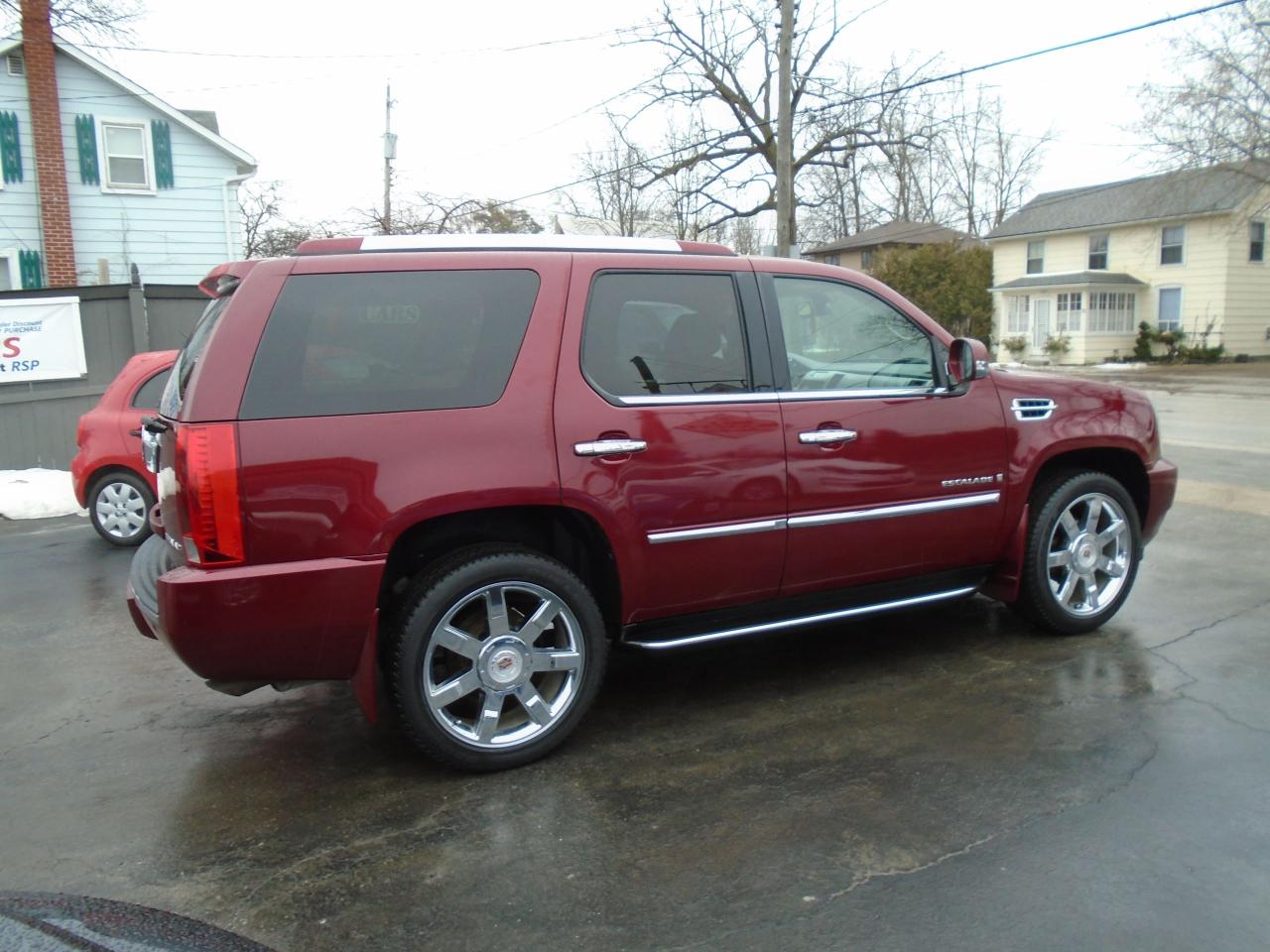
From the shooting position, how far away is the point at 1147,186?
3459 centimetres

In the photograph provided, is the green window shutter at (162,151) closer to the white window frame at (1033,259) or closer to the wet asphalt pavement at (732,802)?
the wet asphalt pavement at (732,802)

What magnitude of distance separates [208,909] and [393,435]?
155 centimetres

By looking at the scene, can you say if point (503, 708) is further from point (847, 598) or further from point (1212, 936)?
point (1212, 936)

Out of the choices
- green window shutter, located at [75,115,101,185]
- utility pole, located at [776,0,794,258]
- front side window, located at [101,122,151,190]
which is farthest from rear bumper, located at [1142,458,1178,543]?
green window shutter, located at [75,115,101,185]

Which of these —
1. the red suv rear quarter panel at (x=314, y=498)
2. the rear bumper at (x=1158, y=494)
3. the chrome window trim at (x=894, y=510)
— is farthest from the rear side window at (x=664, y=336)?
the rear bumper at (x=1158, y=494)

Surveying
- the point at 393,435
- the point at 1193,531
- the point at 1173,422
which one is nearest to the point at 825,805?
the point at 393,435

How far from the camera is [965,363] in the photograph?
4.61 metres

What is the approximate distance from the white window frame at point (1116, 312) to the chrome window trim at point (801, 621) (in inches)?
1290

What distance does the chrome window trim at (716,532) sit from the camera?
12.9 ft

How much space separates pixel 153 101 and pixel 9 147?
261 centimetres

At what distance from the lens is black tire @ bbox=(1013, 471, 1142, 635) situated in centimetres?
488

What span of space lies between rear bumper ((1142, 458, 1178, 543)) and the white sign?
11453mm

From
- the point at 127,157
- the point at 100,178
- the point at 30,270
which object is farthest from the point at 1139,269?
the point at 30,270

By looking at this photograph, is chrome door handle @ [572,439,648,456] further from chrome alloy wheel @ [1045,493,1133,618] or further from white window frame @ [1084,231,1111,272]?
white window frame @ [1084,231,1111,272]
